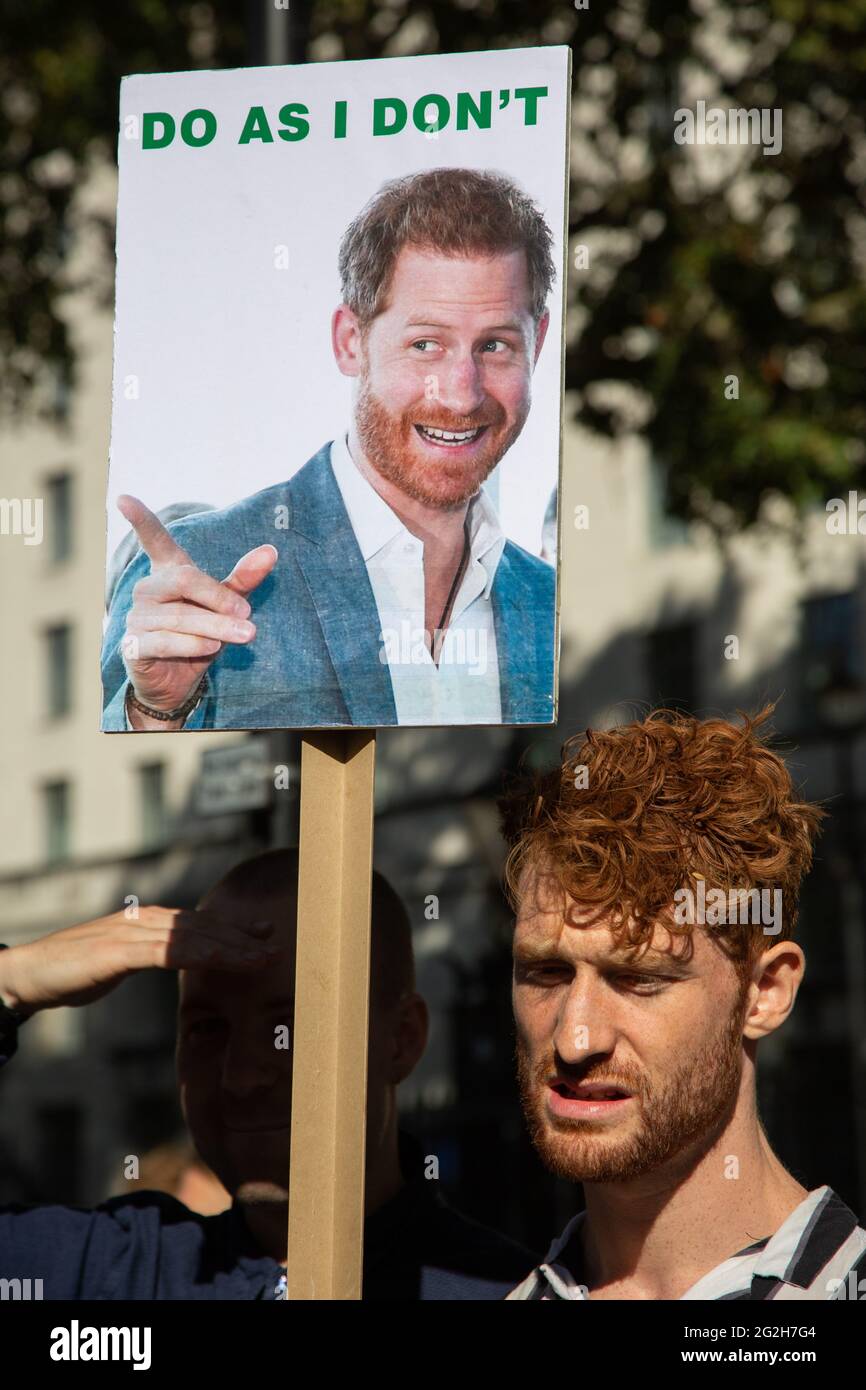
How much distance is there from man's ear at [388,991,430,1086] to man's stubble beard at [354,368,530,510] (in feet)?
3.53

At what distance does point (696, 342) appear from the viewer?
9.24 m

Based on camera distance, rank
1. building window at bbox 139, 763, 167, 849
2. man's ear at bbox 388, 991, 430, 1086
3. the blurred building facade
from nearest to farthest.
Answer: man's ear at bbox 388, 991, 430, 1086, the blurred building facade, building window at bbox 139, 763, 167, 849

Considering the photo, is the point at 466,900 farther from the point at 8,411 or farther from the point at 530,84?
the point at 530,84

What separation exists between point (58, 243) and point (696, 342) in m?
3.80

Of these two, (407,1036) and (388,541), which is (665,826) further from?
(407,1036)

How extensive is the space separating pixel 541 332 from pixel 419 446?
10.6 inches

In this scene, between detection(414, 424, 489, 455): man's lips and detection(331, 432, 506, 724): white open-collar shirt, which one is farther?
detection(414, 424, 489, 455): man's lips

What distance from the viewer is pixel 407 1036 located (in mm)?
3684

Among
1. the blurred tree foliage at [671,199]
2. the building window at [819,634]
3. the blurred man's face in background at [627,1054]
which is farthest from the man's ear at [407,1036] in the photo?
the building window at [819,634]

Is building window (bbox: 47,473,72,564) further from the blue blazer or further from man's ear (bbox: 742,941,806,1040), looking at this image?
man's ear (bbox: 742,941,806,1040)

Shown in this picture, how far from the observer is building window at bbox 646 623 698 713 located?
23656mm

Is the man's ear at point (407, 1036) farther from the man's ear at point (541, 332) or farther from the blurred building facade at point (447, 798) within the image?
the blurred building facade at point (447, 798)

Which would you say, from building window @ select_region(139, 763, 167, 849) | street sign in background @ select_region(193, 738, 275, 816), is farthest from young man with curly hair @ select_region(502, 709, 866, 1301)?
building window @ select_region(139, 763, 167, 849)

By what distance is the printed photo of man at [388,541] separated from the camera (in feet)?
9.82
